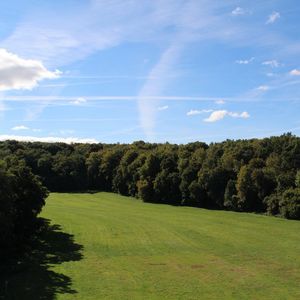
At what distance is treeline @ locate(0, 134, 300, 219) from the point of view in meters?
81.0

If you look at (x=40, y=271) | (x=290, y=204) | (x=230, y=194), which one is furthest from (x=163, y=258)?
(x=230, y=194)

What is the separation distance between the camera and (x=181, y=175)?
98.6m

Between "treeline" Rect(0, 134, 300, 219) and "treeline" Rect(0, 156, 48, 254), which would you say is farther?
"treeline" Rect(0, 134, 300, 219)

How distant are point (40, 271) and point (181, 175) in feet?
200

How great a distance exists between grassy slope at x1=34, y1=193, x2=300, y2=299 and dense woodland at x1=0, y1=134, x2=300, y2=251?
5.16 metres

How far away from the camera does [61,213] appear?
79500mm

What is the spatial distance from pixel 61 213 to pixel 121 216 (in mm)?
10069

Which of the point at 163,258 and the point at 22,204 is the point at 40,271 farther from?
the point at 22,204

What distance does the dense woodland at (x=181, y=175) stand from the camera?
57.6m

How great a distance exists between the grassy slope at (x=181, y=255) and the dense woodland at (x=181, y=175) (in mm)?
5156

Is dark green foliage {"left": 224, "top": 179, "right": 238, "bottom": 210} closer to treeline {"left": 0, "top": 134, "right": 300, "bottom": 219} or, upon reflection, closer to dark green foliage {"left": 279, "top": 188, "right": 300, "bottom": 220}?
treeline {"left": 0, "top": 134, "right": 300, "bottom": 219}

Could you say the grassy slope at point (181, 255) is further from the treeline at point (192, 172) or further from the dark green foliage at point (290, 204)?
the treeline at point (192, 172)

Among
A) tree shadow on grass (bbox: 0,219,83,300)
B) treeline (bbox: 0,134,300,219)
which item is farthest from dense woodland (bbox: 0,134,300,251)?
tree shadow on grass (bbox: 0,219,83,300)

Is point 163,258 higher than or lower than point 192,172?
lower
